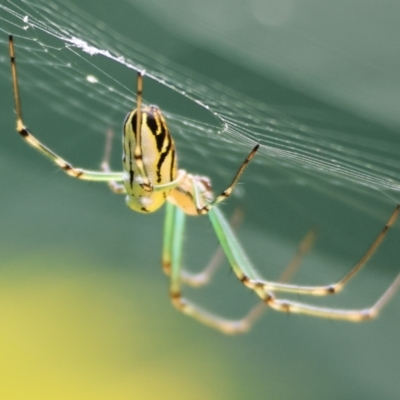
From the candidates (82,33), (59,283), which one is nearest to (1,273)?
(59,283)

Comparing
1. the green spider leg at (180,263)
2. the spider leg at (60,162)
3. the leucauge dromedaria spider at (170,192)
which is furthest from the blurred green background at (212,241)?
the spider leg at (60,162)

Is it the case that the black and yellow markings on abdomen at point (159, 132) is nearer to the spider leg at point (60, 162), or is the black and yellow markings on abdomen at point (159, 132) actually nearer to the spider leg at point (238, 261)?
the spider leg at point (60, 162)

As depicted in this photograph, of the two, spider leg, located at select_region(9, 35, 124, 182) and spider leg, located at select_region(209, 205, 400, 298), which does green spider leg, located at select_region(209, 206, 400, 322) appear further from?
spider leg, located at select_region(9, 35, 124, 182)

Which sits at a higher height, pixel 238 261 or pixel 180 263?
pixel 238 261

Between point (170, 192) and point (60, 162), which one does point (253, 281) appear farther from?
point (60, 162)

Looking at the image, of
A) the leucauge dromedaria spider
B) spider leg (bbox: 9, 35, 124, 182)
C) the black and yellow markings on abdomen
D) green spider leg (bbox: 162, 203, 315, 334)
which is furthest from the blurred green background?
the black and yellow markings on abdomen

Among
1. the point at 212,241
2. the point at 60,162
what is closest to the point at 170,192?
the point at 60,162
